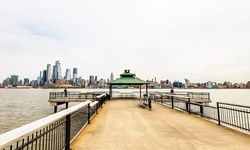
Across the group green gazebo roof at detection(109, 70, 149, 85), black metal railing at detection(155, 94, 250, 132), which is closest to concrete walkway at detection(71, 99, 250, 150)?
black metal railing at detection(155, 94, 250, 132)

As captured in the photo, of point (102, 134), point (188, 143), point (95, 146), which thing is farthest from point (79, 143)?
point (188, 143)

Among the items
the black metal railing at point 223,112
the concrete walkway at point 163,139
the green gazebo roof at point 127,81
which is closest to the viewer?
the concrete walkway at point 163,139

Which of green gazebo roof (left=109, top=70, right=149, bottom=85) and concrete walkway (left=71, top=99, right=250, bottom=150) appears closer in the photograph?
concrete walkway (left=71, top=99, right=250, bottom=150)

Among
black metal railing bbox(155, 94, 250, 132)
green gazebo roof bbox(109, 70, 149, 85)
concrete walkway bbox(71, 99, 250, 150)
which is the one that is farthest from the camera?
green gazebo roof bbox(109, 70, 149, 85)

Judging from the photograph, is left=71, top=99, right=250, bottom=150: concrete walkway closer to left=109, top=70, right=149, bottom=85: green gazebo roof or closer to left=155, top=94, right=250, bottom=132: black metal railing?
left=155, top=94, right=250, bottom=132: black metal railing

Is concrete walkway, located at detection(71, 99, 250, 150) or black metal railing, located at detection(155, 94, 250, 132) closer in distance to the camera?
concrete walkway, located at detection(71, 99, 250, 150)

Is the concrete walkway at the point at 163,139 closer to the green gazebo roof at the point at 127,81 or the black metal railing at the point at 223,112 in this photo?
the black metal railing at the point at 223,112

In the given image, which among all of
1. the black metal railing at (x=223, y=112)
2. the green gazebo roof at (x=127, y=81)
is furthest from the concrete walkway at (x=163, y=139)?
the green gazebo roof at (x=127, y=81)

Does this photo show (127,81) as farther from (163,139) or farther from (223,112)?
(163,139)

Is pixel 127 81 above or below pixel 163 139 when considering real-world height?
above

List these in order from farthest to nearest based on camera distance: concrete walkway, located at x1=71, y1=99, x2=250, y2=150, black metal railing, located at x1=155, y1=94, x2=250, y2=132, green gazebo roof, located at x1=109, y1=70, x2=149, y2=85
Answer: green gazebo roof, located at x1=109, y1=70, x2=149, y2=85
black metal railing, located at x1=155, y1=94, x2=250, y2=132
concrete walkway, located at x1=71, y1=99, x2=250, y2=150

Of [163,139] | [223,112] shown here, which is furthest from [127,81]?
[163,139]

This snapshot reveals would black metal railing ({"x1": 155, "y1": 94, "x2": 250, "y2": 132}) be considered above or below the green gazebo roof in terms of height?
below

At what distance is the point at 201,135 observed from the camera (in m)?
5.68
